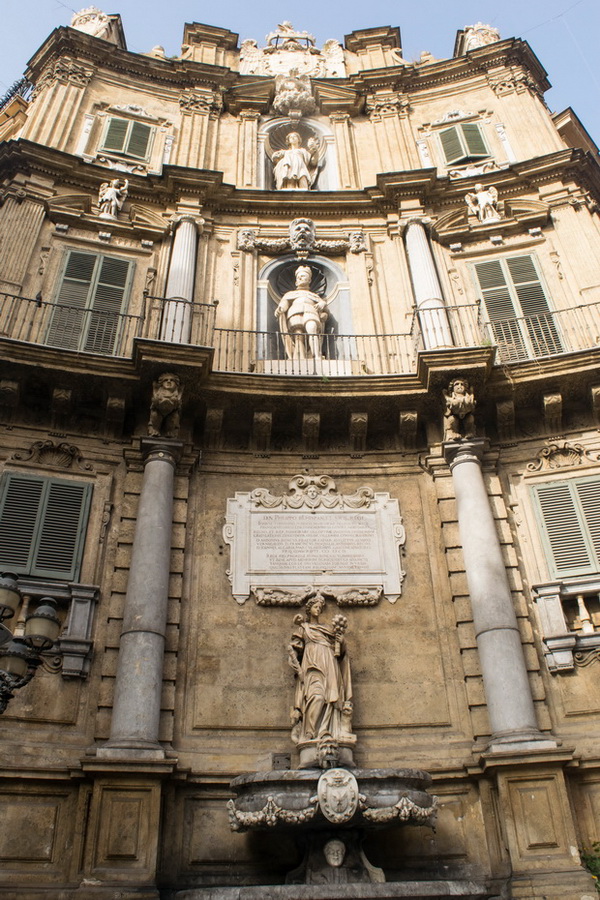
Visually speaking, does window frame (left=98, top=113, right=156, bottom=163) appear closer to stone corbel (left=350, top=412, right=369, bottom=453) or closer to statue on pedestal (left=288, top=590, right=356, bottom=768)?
stone corbel (left=350, top=412, right=369, bottom=453)

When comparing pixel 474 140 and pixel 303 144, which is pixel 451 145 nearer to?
pixel 474 140

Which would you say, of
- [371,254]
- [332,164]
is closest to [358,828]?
[371,254]

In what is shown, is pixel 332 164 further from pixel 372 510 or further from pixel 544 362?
pixel 372 510

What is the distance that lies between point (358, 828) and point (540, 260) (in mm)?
9739

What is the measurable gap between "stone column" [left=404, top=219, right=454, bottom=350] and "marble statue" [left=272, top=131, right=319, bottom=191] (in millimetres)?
2880

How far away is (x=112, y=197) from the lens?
13516 millimetres

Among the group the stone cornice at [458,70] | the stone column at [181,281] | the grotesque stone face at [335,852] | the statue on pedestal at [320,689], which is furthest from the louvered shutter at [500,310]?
the grotesque stone face at [335,852]

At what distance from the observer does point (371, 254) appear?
44.3ft

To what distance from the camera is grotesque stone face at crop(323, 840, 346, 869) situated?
6973mm

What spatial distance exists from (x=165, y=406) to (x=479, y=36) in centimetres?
1353

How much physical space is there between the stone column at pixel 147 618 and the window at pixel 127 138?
25.6ft

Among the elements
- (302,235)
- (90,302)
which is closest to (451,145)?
(302,235)

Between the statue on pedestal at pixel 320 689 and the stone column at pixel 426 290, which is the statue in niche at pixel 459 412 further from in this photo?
the statue on pedestal at pixel 320 689

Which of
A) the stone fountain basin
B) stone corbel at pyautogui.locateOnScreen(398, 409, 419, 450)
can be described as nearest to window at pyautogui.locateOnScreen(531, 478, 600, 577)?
stone corbel at pyautogui.locateOnScreen(398, 409, 419, 450)
